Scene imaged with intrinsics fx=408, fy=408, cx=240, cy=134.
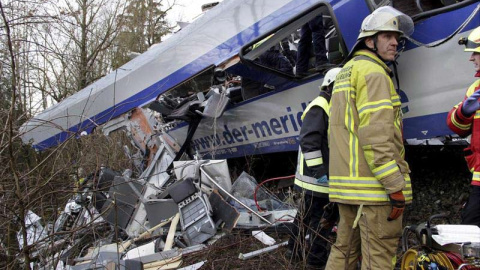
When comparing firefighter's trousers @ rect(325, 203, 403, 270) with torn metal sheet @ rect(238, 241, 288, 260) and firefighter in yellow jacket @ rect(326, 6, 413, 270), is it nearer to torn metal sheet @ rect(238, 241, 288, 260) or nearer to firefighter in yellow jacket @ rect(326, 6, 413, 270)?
firefighter in yellow jacket @ rect(326, 6, 413, 270)

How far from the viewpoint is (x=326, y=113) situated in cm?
307

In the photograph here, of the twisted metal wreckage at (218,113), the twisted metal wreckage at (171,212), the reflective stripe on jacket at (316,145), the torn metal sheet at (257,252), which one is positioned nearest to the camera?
the reflective stripe on jacket at (316,145)

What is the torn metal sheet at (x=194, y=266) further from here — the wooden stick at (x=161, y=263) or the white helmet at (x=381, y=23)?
the white helmet at (x=381, y=23)

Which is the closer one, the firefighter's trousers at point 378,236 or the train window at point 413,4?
the firefighter's trousers at point 378,236

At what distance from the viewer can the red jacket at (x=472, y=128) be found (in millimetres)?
2604

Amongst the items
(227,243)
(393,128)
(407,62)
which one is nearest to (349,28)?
(407,62)

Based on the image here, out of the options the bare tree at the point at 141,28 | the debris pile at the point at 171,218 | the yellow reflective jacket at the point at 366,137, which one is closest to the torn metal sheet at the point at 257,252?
the debris pile at the point at 171,218

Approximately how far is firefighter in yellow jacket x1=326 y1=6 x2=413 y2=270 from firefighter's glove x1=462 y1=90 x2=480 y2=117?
1.54ft

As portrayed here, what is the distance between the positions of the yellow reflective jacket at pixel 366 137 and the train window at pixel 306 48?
1.17 meters

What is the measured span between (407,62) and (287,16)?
1.38m

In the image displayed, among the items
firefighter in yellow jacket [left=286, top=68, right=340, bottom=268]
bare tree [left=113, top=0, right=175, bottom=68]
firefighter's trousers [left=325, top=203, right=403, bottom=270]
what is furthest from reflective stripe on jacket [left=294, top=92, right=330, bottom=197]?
bare tree [left=113, top=0, right=175, bottom=68]

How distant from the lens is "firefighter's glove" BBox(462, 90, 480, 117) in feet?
8.47

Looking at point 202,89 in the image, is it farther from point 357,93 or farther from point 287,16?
point 357,93

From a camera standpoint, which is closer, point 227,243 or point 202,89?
point 227,243
